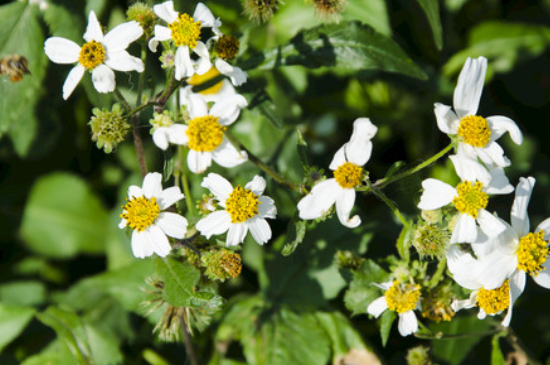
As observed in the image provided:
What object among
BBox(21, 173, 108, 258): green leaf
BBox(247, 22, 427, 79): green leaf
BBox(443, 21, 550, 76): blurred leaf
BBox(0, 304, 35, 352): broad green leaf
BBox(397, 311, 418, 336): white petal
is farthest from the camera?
BBox(21, 173, 108, 258): green leaf

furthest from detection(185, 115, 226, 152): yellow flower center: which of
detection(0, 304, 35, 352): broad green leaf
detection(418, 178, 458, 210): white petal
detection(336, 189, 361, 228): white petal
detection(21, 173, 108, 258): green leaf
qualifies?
detection(21, 173, 108, 258): green leaf

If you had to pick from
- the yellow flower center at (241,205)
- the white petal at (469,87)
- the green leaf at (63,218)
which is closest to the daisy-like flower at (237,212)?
the yellow flower center at (241,205)

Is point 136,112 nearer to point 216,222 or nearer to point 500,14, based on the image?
point 216,222

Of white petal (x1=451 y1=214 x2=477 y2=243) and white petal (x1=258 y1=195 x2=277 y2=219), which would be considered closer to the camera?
white petal (x1=451 y1=214 x2=477 y2=243)

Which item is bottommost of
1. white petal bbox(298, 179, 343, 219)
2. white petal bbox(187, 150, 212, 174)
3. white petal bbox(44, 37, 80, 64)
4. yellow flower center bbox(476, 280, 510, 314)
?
yellow flower center bbox(476, 280, 510, 314)

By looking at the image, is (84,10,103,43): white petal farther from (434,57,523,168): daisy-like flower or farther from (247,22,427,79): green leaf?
(434,57,523,168): daisy-like flower

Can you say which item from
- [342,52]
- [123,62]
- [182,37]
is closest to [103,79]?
[123,62]

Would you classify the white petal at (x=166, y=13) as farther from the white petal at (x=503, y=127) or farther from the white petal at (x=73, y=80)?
the white petal at (x=503, y=127)
